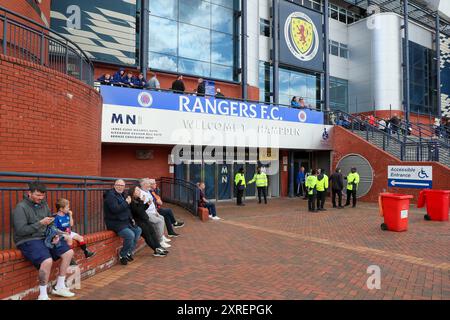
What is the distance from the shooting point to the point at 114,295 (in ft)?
15.3

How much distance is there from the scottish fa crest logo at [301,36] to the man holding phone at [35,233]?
67.0 ft

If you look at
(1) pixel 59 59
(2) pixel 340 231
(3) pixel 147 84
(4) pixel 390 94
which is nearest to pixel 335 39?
(4) pixel 390 94

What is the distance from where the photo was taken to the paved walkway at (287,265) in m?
4.86

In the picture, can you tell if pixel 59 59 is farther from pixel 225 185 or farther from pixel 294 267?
pixel 225 185

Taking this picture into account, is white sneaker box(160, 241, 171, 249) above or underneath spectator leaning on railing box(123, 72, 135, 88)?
underneath

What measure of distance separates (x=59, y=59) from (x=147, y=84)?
5.36 metres

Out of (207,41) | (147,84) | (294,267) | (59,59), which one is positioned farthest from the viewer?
(207,41)

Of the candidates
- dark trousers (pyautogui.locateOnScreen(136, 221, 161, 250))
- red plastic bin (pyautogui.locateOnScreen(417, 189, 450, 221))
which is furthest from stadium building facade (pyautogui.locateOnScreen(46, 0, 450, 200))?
red plastic bin (pyautogui.locateOnScreen(417, 189, 450, 221))

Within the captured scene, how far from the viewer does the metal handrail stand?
23.4ft

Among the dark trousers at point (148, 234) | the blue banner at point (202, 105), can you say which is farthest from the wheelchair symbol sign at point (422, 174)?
the dark trousers at point (148, 234)

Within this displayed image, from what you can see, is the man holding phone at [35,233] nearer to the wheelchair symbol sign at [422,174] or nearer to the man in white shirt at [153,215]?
the man in white shirt at [153,215]

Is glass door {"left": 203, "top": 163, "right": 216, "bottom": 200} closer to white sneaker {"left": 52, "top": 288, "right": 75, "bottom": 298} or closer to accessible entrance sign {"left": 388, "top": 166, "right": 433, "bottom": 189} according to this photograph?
accessible entrance sign {"left": 388, "top": 166, "right": 433, "bottom": 189}

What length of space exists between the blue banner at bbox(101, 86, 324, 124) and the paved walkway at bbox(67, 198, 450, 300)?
5.11 meters

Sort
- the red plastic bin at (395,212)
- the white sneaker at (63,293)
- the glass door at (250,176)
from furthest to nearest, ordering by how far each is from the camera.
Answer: the glass door at (250,176) < the red plastic bin at (395,212) < the white sneaker at (63,293)
